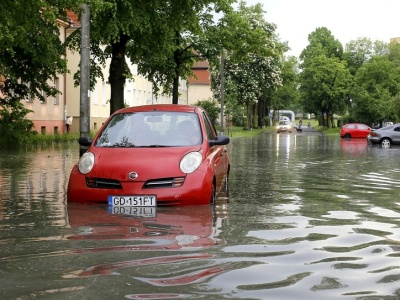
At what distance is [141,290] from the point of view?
5.68 meters

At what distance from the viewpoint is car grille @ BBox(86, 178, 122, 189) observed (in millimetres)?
10508

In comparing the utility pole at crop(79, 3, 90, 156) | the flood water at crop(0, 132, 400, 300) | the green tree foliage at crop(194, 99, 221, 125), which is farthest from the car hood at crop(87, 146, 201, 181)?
the green tree foliage at crop(194, 99, 221, 125)

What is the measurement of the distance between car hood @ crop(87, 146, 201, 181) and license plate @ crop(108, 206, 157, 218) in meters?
0.38

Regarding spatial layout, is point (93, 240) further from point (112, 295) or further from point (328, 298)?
point (328, 298)

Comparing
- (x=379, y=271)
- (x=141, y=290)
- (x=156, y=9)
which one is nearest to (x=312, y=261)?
(x=379, y=271)

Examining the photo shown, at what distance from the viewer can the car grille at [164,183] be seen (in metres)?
10.5

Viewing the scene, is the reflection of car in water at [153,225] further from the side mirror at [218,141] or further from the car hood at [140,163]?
the side mirror at [218,141]

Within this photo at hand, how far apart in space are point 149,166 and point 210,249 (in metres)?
3.14

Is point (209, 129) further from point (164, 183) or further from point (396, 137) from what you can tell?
point (396, 137)

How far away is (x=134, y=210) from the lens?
406 inches

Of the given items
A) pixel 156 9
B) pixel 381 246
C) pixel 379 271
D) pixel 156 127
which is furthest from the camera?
pixel 156 9

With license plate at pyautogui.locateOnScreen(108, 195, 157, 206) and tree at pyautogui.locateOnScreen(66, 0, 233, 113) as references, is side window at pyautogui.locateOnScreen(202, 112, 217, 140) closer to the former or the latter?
license plate at pyautogui.locateOnScreen(108, 195, 157, 206)

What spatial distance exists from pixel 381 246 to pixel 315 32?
370 ft

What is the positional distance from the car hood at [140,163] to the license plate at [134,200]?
246 millimetres
